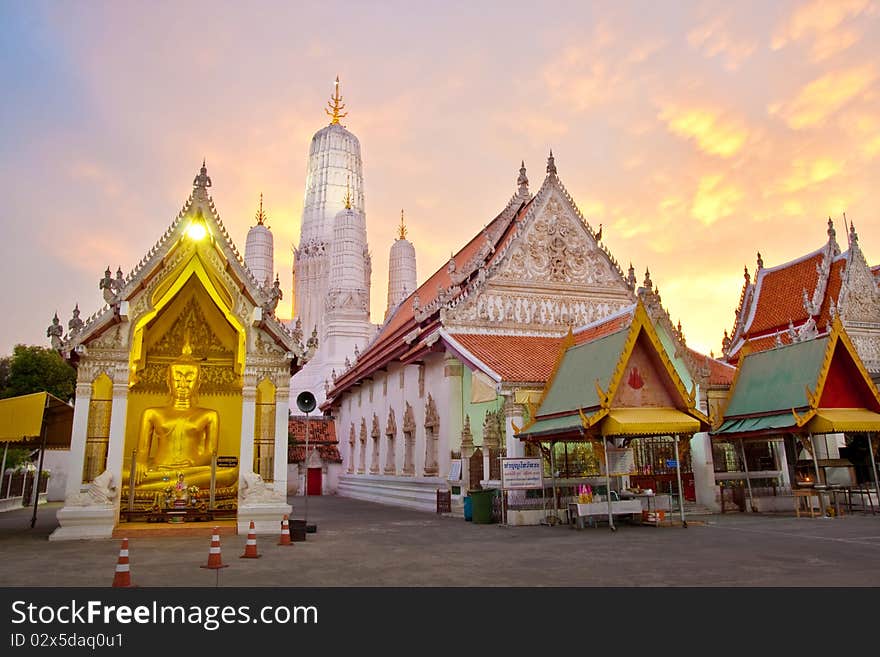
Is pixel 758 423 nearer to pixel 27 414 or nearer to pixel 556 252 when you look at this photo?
pixel 556 252

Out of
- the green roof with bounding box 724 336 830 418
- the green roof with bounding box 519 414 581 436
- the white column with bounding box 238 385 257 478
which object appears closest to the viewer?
the white column with bounding box 238 385 257 478

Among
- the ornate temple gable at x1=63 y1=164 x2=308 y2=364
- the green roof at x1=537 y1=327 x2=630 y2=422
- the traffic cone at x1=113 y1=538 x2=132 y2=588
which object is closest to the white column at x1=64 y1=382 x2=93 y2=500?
the ornate temple gable at x1=63 y1=164 x2=308 y2=364

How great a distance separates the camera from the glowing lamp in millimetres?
13031

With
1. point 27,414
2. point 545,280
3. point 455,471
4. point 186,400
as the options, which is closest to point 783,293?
point 545,280

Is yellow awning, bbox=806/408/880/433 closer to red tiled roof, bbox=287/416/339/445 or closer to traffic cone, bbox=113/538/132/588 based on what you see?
traffic cone, bbox=113/538/132/588

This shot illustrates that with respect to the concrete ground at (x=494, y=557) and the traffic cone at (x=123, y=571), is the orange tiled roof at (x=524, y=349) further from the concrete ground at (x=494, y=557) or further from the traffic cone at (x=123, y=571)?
the traffic cone at (x=123, y=571)

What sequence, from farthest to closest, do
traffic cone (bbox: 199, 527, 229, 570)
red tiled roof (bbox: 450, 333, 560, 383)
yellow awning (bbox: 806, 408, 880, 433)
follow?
red tiled roof (bbox: 450, 333, 560, 383) < yellow awning (bbox: 806, 408, 880, 433) < traffic cone (bbox: 199, 527, 229, 570)

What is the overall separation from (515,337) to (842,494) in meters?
9.40

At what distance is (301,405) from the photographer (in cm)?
1202

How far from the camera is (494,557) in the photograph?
9.07m

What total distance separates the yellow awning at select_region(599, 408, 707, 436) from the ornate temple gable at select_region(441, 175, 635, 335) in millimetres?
6967

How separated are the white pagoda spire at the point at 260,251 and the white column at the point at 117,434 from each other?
35.7 meters
